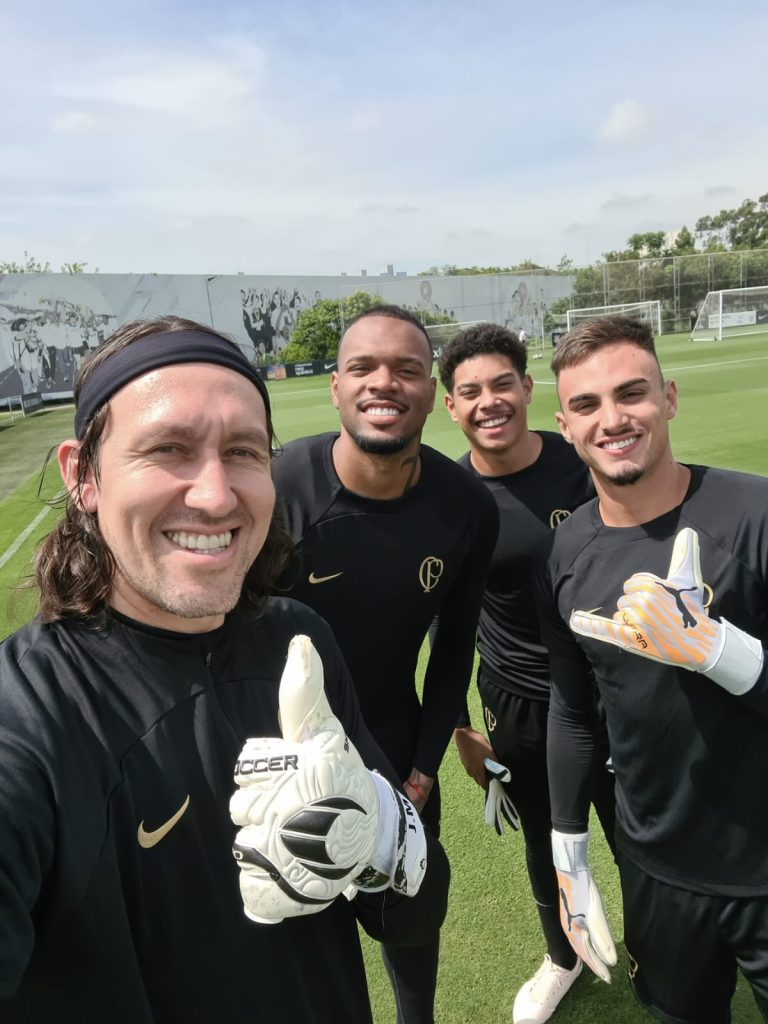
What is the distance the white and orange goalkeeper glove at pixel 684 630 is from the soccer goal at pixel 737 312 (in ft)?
144

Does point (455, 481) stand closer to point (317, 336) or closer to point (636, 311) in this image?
point (636, 311)

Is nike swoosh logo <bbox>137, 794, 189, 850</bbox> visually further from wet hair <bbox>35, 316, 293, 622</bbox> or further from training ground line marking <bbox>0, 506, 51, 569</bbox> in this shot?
training ground line marking <bbox>0, 506, 51, 569</bbox>

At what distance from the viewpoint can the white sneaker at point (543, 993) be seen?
269 cm

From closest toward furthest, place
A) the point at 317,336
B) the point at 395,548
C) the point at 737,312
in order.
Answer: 1. the point at 395,548
2. the point at 737,312
3. the point at 317,336

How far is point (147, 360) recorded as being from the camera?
1.45m

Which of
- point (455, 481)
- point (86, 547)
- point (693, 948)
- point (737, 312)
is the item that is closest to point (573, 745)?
point (693, 948)

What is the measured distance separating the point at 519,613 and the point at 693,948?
1455 millimetres

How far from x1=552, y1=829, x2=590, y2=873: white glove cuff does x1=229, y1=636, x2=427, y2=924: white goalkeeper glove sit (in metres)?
1.38

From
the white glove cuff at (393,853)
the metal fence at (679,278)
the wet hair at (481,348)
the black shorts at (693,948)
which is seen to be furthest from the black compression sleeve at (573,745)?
the metal fence at (679,278)

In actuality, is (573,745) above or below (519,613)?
below

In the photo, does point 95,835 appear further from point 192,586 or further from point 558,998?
point 558,998

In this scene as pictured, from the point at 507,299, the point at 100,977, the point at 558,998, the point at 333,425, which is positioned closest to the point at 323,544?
the point at 100,977

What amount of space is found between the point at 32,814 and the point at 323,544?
157 cm

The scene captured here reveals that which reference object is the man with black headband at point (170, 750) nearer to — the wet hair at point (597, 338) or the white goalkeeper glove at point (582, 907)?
the white goalkeeper glove at point (582, 907)
